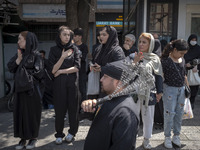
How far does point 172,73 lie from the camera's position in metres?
3.29

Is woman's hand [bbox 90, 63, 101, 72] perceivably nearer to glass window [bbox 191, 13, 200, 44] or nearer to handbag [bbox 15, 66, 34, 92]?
handbag [bbox 15, 66, 34, 92]

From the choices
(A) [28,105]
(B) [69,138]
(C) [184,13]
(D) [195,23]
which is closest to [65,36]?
(A) [28,105]

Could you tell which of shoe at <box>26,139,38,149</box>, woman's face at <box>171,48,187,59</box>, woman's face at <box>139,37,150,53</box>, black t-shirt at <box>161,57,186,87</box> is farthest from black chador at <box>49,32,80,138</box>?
woman's face at <box>171,48,187,59</box>

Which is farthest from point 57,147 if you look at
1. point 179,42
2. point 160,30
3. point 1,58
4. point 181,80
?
point 1,58

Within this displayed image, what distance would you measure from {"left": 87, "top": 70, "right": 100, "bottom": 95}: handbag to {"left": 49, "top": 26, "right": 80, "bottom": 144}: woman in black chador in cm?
32

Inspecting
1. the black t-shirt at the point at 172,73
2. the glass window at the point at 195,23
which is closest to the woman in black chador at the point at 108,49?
the black t-shirt at the point at 172,73

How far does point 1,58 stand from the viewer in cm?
706

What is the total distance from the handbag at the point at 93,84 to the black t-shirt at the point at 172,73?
3.67 feet

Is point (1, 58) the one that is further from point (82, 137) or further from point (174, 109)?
point (174, 109)

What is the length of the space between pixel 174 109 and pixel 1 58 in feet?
19.8

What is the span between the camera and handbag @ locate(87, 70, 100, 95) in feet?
10.9

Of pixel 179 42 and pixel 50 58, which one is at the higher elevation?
pixel 179 42

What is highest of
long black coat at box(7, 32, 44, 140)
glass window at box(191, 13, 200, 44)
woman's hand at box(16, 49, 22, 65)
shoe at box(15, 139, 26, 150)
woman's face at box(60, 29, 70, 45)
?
glass window at box(191, 13, 200, 44)

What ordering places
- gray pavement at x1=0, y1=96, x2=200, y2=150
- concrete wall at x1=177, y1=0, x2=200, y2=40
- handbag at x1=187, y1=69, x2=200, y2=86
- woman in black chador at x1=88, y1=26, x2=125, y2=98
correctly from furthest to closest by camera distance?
concrete wall at x1=177, y1=0, x2=200, y2=40
handbag at x1=187, y1=69, x2=200, y2=86
gray pavement at x1=0, y1=96, x2=200, y2=150
woman in black chador at x1=88, y1=26, x2=125, y2=98
